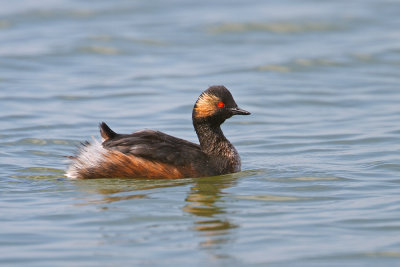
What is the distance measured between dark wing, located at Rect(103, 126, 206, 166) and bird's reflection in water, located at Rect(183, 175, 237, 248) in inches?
11.3

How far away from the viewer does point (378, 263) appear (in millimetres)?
6266

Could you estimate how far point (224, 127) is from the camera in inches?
485

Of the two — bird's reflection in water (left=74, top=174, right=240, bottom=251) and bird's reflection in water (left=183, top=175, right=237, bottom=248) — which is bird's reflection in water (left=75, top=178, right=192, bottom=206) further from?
bird's reflection in water (left=183, top=175, right=237, bottom=248)

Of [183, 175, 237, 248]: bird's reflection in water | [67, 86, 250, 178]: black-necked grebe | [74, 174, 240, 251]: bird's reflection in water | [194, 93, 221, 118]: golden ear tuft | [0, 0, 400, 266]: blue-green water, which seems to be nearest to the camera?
[0, 0, 400, 266]: blue-green water

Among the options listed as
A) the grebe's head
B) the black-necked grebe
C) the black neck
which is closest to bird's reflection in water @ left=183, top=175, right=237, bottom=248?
the black-necked grebe

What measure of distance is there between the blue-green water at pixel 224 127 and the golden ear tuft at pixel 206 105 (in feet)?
2.53

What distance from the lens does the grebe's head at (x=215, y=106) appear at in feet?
29.7

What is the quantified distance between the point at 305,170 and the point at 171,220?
7.97ft

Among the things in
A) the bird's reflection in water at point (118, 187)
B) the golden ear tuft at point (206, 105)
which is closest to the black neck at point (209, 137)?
the golden ear tuft at point (206, 105)

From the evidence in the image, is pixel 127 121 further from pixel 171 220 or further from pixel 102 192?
pixel 171 220

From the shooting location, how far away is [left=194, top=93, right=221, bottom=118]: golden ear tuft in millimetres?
9023

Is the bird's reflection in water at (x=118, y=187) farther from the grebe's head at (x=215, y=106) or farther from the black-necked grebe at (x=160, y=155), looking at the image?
the grebe's head at (x=215, y=106)

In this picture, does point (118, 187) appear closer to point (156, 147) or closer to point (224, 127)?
point (156, 147)

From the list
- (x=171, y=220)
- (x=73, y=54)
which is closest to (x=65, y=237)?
(x=171, y=220)
